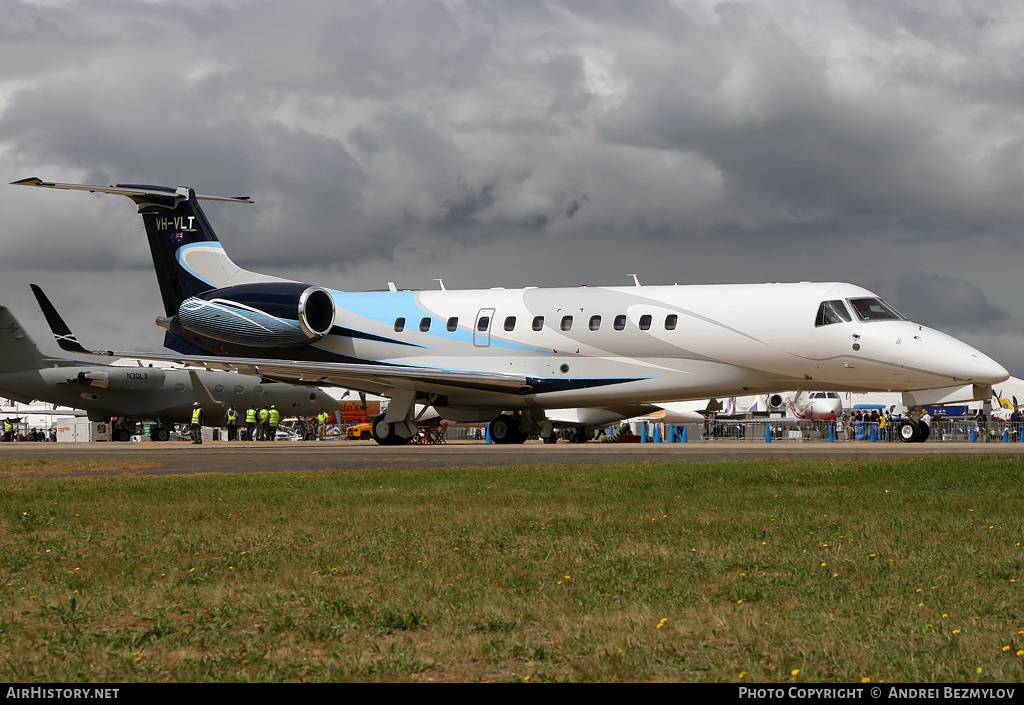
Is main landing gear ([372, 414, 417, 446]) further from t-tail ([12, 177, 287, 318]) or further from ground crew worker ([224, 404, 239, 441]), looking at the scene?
ground crew worker ([224, 404, 239, 441])

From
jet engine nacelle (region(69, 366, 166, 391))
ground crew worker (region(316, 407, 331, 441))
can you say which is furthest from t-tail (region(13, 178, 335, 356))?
ground crew worker (region(316, 407, 331, 441))

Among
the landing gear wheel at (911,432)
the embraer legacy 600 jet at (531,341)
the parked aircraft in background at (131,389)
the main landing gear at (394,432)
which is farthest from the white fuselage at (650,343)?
the parked aircraft in background at (131,389)

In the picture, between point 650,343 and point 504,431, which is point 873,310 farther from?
point 504,431

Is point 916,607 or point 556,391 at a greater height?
point 556,391

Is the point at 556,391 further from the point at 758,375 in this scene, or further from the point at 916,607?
the point at 916,607

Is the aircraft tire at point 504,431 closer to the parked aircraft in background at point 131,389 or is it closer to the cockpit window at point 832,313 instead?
the cockpit window at point 832,313

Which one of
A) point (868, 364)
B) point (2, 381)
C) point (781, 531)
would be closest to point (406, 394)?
point (868, 364)

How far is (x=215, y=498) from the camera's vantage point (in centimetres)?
1288

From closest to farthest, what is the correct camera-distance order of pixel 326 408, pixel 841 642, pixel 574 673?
1. pixel 574 673
2. pixel 841 642
3. pixel 326 408

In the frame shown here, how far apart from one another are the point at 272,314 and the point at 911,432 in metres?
17.8

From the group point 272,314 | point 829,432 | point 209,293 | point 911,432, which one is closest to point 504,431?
point 272,314

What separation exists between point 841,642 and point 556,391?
24041 mm

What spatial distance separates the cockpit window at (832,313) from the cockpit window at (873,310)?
10.6 inches

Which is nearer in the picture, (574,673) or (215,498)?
(574,673)
